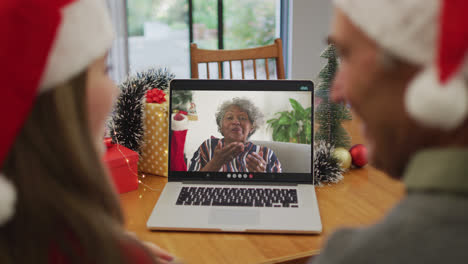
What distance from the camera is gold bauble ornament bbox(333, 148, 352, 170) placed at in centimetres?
128

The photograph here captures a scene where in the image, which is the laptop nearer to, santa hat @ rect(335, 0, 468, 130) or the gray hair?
the gray hair

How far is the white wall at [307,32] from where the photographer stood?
389 cm

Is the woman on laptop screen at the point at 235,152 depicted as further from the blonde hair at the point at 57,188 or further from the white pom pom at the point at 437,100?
the white pom pom at the point at 437,100

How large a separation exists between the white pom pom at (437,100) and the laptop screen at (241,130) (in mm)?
749

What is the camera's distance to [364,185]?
122cm

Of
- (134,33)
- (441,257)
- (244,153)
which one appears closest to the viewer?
(441,257)

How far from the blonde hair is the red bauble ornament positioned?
91 cm

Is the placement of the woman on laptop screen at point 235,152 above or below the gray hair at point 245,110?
below

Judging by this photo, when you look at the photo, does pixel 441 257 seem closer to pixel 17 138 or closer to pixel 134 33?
pixel 17 138

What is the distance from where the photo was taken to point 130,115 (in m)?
1.27

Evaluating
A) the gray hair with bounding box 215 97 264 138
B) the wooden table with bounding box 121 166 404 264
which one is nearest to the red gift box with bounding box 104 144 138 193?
the wooden table with bounding box 121 166 404 264

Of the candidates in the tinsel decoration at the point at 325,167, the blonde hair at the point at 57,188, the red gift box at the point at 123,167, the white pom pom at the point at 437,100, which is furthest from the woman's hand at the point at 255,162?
the white pom pom at the point at 437,100

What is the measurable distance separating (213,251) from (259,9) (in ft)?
11.5

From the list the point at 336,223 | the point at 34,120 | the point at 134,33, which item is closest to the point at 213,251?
the point at 336,223
